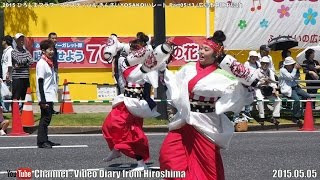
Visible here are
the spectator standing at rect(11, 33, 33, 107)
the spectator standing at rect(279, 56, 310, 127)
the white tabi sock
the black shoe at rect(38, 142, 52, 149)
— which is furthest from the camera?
the spectator standing at rect(279, 56, 310, 127)

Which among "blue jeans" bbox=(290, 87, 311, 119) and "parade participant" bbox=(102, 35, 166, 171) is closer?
"parade participant" bbox=(102, 35, 166, 171)

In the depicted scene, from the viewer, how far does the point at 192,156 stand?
8.11 metres

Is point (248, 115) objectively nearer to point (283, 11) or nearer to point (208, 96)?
point (283, 11)

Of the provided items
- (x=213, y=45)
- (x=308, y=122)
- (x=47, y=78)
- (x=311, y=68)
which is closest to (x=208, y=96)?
(x=213, y=45)

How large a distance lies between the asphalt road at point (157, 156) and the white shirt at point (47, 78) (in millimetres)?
895

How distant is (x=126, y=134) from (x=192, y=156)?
3.05m

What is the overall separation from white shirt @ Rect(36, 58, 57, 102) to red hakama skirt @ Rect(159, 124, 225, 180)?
4.87m

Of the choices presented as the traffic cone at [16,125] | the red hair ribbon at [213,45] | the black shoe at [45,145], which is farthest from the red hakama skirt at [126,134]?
the traffic cone at [16,125]

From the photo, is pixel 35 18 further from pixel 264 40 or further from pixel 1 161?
pixel 1 161

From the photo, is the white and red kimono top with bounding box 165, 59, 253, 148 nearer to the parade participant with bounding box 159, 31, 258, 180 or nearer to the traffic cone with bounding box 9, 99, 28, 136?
the parade participant with bounding box 159, 31, 258, 180

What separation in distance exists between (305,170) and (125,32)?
11.4 meters

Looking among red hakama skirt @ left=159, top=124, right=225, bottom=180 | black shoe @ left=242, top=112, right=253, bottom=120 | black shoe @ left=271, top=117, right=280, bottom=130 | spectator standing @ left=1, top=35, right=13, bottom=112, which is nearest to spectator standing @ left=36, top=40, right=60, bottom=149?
spectator standing @ left=1, top=35, right=13, bottom=112

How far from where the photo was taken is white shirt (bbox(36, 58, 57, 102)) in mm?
12626

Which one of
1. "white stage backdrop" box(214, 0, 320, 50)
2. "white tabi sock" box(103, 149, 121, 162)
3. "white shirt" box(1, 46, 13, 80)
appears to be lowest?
"white tabi sock" box(103, 149, 121, 162)
